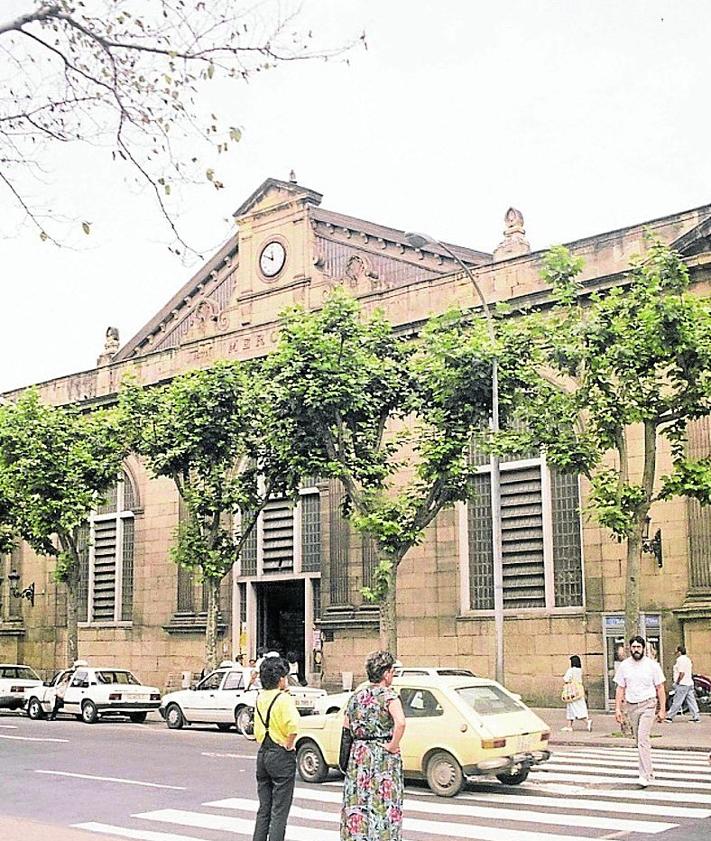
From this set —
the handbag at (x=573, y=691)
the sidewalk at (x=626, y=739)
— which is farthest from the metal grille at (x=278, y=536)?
the handbag at (x=573, y=691)

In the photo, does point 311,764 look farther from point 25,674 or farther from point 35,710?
point 25,674

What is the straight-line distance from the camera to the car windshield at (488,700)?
15.5 m

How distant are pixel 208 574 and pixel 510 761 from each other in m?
17.7

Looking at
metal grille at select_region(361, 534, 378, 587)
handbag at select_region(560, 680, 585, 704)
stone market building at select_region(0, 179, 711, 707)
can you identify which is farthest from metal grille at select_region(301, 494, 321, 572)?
handbag at select_region(560, 680, 585, 704)

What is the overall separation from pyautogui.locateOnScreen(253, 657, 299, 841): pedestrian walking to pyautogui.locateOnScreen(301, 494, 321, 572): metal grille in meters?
26.0

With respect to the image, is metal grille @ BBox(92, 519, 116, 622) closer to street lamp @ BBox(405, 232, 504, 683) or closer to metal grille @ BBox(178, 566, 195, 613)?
metal grille @ BBox(178, 566, 195, 613)

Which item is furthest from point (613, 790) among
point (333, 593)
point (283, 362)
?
point (333, 593)

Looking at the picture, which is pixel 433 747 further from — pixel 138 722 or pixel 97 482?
pixel 97 482

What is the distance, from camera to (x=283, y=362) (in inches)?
1064

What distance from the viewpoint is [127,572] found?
42.9 metres

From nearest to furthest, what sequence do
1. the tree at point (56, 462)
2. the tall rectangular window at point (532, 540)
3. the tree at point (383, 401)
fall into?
the tree at point (383, 401)
the tall rectangular window at point (532, 540)
the tree at point (56, 462)

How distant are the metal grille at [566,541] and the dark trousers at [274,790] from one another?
20651mm

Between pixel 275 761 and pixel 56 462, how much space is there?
26.6 meters

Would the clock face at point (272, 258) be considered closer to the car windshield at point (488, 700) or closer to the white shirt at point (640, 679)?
the car windshield at point (488, 700)
